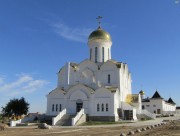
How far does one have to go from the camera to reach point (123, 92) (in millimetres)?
40406

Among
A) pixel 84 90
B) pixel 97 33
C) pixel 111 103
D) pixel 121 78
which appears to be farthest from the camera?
pixel 97 33

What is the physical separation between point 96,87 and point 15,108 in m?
16.0

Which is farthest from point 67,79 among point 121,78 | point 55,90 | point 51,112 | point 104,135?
point 104,135

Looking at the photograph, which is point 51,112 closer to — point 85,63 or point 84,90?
point 84,90

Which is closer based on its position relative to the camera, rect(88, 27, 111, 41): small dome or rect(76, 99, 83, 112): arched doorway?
rect(76, 99, 83, 112): arched doorway

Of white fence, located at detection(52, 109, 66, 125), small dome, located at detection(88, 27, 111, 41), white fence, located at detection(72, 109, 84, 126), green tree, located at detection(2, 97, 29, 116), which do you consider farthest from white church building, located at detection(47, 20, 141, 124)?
green tree, located at detection(2, 97, 29, 116)

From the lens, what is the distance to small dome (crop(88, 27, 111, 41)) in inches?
1662

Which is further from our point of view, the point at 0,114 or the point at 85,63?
the point at 0,114

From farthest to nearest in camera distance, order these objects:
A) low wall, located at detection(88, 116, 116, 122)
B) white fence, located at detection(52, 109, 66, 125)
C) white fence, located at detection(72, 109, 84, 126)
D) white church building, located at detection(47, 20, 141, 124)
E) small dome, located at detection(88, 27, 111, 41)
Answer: small dome, located at detection(88, 27, 111, 41)
white church building, located at detection(47, 20, 141, 124)
low wall, located at detection(88, 116, 116, 122)
white fence, located at detection(52, 109, 66, 125)
white fence, located at detection(72, 109, 84, 126)

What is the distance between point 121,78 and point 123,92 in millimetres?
2533

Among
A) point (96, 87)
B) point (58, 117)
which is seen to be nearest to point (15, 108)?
point (58, 117)

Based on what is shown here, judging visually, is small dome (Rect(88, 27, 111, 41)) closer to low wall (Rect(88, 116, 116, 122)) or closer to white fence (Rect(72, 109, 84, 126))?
white fence (Rect(72, 109, 84, 126))

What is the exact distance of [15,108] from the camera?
144 feet

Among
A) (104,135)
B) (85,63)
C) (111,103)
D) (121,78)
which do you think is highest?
(85,63)
